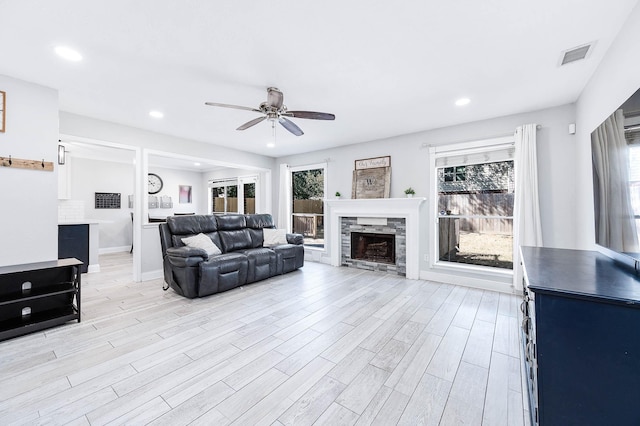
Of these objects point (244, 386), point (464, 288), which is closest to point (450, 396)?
point (244, 386)

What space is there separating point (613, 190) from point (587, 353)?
1242 millimetres

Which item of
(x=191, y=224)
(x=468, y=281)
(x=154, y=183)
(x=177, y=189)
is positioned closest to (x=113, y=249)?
(x=154, y=183)

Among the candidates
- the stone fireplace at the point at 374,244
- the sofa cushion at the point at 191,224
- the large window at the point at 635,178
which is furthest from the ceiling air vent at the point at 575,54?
the sofa cushion at the point at 191,224

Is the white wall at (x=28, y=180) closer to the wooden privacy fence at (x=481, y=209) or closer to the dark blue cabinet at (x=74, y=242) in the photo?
the dark blue cabinet at (x=74, y=242)

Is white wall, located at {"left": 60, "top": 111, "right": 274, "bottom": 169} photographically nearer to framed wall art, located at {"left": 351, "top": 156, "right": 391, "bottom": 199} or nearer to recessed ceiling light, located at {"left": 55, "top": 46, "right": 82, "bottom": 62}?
recessed ceiling light, located at {"left": 55, "top": 46, "right": 82, "bottom": 62}

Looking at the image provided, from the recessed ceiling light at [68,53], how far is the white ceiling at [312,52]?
51 mm

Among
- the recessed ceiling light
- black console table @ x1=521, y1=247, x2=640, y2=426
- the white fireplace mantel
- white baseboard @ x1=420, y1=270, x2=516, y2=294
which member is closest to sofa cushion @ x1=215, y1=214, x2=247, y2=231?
the white fireplace mantel

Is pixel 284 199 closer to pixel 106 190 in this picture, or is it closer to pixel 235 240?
pixel 235 240

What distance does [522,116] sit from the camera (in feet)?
12.1

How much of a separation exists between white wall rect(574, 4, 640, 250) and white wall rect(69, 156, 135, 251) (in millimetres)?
8744

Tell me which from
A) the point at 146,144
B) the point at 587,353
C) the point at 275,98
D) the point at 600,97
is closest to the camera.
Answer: the point at 587,353

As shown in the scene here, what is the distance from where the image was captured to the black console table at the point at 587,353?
101 cm

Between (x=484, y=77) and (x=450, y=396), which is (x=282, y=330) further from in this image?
(x=484, y=77)

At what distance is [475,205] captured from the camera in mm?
4254
